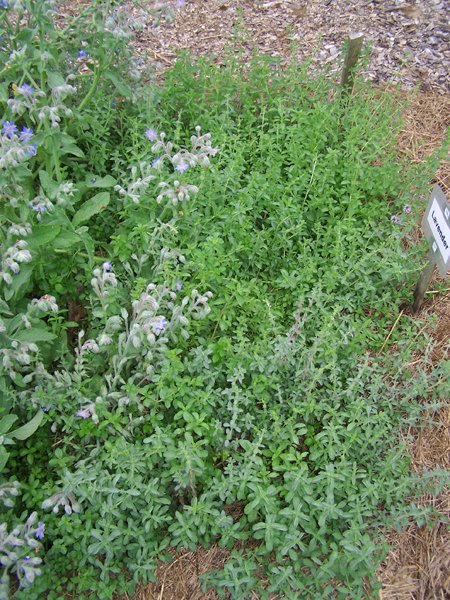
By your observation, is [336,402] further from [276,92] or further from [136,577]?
[276,92]

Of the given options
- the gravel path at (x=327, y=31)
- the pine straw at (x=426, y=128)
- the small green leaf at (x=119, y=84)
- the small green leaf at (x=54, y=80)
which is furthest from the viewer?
the gravel path at (x=327, y=31)

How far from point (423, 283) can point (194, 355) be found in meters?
1.30

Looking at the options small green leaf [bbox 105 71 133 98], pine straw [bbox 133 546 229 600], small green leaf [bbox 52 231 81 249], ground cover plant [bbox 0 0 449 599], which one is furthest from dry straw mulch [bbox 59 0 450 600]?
small green leaf [bbox 52 231 81 249]

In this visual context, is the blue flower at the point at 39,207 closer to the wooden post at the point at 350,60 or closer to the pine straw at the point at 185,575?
the pine straw at the point at 185,575

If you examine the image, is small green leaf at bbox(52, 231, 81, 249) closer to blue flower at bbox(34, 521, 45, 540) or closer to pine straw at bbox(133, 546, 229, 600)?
blue flower at bbox(34, 521, 45, 540)

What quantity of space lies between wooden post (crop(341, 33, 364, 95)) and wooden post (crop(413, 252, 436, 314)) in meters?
1.57

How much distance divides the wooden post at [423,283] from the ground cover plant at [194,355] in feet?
0.38

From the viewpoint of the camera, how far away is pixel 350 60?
3988 mm

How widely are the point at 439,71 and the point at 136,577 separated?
4.23m

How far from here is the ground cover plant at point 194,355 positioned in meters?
2.30

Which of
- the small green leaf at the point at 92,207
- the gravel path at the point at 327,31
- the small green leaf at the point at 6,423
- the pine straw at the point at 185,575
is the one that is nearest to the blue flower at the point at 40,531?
the small green leaf at the point at 6,423

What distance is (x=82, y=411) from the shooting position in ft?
7.95

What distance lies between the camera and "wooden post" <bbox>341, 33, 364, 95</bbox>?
3.86 meters

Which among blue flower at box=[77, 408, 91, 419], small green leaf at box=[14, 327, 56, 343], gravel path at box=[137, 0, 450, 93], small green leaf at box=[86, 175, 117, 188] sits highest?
gravel path at box=[137, 0, 450, 93]
